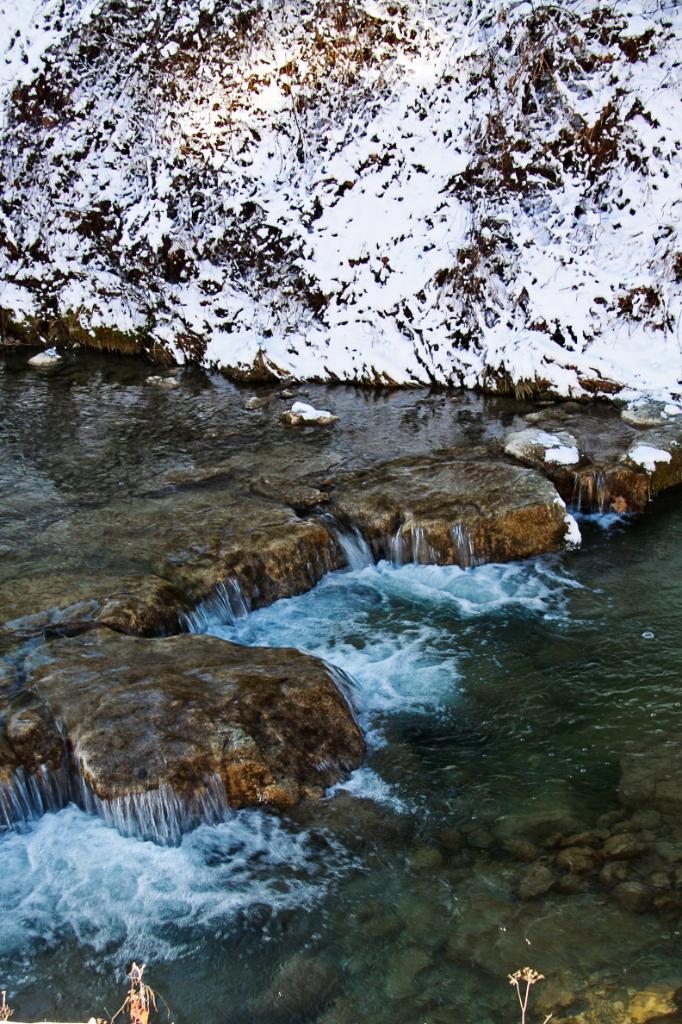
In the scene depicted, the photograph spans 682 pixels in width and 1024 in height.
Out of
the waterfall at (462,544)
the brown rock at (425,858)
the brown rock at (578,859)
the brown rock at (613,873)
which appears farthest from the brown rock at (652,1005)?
the waterfall at (462,544)

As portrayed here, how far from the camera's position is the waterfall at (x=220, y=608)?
21.2 feet

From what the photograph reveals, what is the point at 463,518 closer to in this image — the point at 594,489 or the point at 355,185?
→ the point at 594,489

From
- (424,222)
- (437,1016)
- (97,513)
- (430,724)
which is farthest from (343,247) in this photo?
(437,1016)

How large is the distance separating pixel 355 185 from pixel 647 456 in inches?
238

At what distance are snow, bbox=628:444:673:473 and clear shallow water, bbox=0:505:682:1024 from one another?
225 cm

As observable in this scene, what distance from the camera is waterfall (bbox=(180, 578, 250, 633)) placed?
648cm

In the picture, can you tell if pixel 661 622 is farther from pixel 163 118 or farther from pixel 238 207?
pixel 163 118

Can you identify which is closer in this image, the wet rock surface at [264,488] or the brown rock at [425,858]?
the brown rock at [425,858]

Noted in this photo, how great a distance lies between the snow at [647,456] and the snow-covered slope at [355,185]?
166cm

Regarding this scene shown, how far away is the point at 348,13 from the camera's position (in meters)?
12.2

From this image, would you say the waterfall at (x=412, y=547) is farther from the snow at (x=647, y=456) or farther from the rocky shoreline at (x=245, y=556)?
the snow at (x=647, y=456)

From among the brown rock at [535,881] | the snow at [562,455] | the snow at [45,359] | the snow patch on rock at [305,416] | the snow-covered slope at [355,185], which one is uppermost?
the snow-covered slope at [355,185]

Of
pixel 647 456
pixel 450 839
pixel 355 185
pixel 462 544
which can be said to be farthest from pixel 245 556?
pixel 355 185

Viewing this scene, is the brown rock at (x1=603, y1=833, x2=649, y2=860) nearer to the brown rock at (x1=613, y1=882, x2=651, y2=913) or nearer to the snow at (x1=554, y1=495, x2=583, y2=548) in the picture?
the brown rock at (x1=613, y1=882, x2=651, y2=913)
